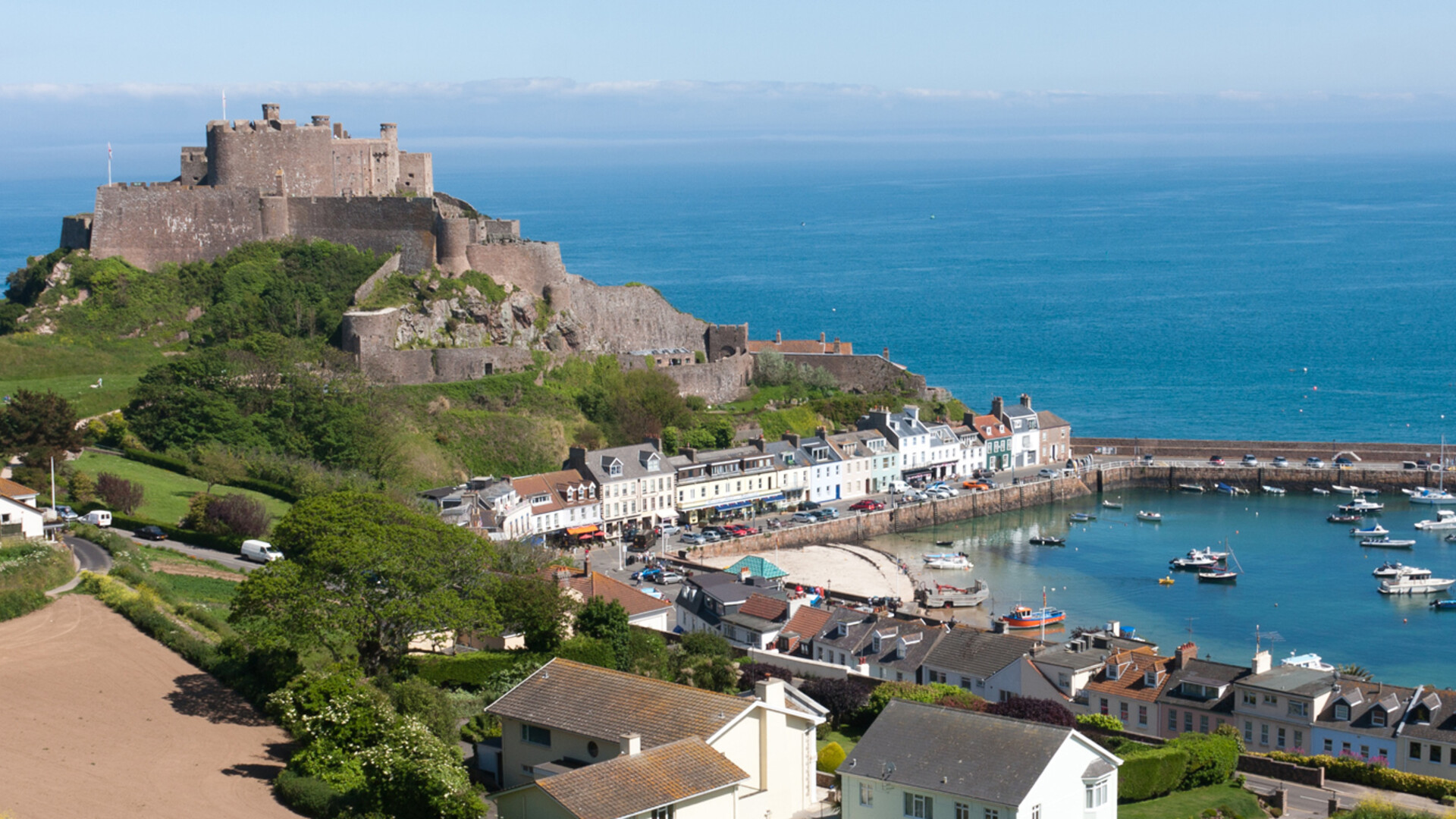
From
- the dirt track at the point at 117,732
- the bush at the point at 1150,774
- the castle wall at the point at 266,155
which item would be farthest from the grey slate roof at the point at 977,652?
the castle wall at the point at 266,155

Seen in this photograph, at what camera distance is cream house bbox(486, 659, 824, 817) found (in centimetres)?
2208

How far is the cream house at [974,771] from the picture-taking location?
22.0 m

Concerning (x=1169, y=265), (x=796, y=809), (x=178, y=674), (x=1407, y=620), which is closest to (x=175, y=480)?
(x=178, y=674)

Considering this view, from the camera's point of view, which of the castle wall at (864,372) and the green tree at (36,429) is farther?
the castle wall at (864,372)

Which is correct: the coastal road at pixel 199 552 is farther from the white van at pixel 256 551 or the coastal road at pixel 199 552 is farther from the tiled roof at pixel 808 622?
the tiled roof at pixel 808 622

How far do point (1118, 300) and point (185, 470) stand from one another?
283 feet

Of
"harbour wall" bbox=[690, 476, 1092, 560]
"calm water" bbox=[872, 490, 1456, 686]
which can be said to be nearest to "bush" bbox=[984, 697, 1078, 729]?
"calm water" bbox=[872, 490, 1456, 686]

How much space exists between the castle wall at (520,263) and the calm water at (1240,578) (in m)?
14.3

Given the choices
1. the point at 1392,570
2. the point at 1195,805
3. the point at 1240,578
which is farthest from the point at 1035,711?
the point at 1392,570

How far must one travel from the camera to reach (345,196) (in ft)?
182

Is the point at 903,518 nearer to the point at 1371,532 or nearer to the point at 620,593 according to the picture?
the point at 1371,532

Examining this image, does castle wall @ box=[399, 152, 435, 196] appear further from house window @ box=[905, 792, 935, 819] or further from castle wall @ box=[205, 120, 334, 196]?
house window @ box=[905, 792, 935, 819]

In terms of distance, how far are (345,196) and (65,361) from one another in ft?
33.3

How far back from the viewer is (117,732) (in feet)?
79.1
